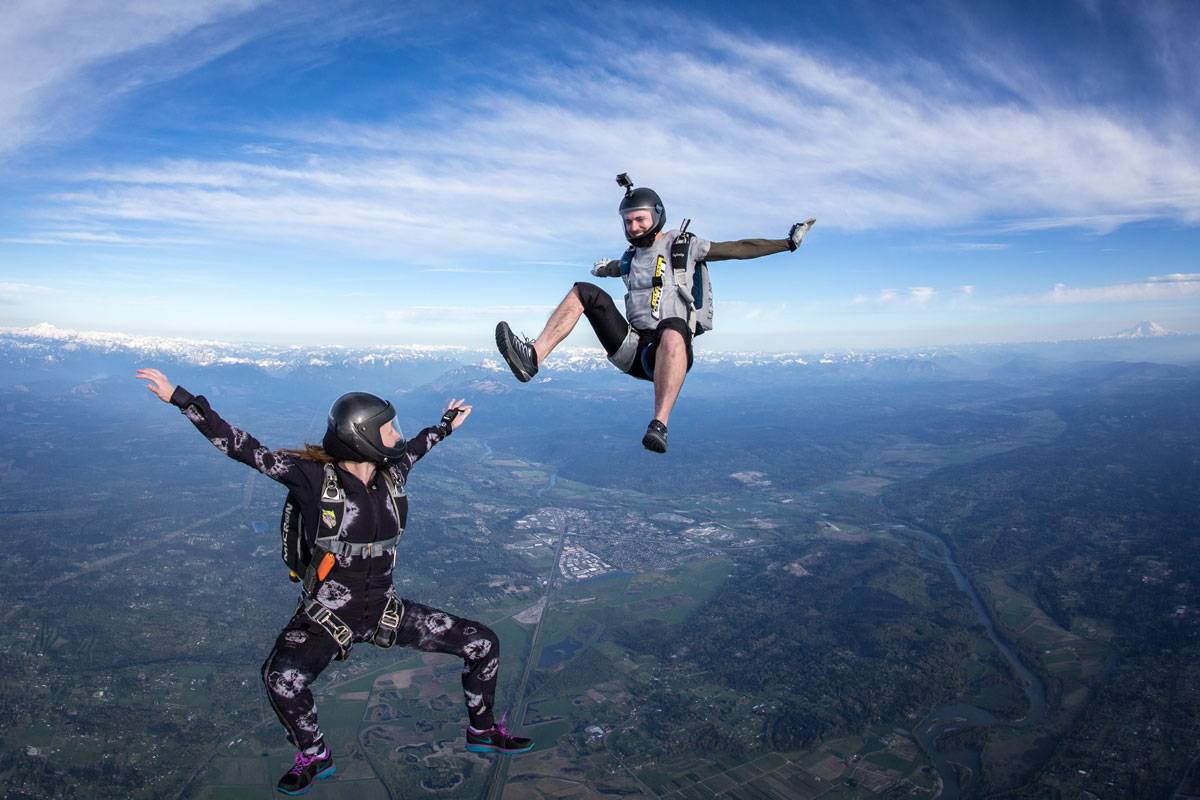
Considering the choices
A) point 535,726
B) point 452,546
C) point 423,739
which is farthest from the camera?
point 452,546

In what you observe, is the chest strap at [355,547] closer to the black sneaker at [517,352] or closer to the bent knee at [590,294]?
the black sneaker at [517,352]

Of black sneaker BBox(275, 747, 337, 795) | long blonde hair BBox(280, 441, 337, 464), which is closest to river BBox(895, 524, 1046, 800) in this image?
black sneaker BBox(275, 747, 337, 795)

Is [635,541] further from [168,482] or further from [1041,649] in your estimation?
[168,482]

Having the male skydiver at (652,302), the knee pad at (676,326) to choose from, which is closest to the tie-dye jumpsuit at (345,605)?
the male skydiver at (652,302)

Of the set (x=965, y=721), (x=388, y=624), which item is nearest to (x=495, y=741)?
(x=388, y=624)

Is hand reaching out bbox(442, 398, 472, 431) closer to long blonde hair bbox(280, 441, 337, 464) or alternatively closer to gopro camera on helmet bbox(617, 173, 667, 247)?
long blonde hair bbox(280, 441, 337, 464)

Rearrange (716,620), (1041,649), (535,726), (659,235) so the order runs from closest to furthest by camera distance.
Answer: (659,235)
(535,726)
(1041,649)
(716,620)

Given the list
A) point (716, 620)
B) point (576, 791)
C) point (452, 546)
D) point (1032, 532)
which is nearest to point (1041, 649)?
point (716, 620)
